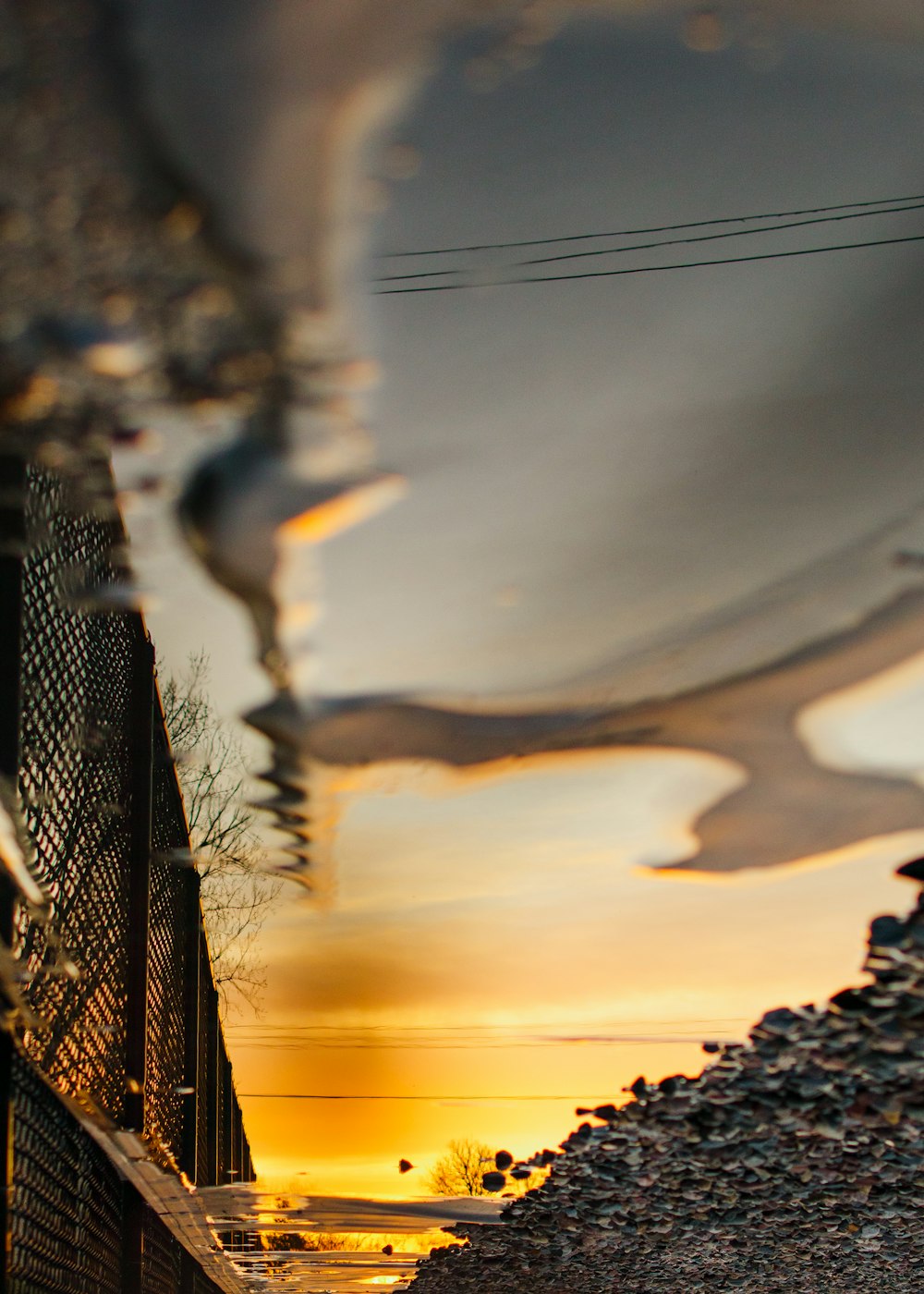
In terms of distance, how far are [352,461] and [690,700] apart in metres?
2.27

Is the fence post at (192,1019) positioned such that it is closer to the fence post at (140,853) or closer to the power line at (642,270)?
the fence post at (140,853)

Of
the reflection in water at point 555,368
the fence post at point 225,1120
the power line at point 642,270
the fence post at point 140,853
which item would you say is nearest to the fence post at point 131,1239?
the fence post at point 140,853

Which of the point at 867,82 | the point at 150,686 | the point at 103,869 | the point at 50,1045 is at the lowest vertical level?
the point at 50,1045

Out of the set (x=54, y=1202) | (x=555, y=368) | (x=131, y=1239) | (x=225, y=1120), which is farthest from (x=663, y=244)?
(x=225, y=1120)

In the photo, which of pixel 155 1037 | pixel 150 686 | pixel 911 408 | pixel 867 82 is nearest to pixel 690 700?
pixel 911 408

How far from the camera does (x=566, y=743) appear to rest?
199 inches

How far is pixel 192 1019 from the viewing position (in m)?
6.20

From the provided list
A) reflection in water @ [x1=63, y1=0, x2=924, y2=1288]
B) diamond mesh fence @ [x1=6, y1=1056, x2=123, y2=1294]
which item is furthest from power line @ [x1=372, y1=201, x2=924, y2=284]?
diamond mesh fence @ [x1=6, y1=1056, x2=123, y2=1294]

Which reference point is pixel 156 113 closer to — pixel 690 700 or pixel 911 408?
pixel 911 408

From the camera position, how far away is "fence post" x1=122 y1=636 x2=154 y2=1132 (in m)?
4.01

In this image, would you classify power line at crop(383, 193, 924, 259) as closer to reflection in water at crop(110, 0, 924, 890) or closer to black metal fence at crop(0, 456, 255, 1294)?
reflection in water at crop(110, 0, 924, 890)

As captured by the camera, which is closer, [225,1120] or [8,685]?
[8,685]

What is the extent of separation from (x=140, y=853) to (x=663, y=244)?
2598 mm

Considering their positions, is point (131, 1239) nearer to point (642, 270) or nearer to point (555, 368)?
point (555, 368)
